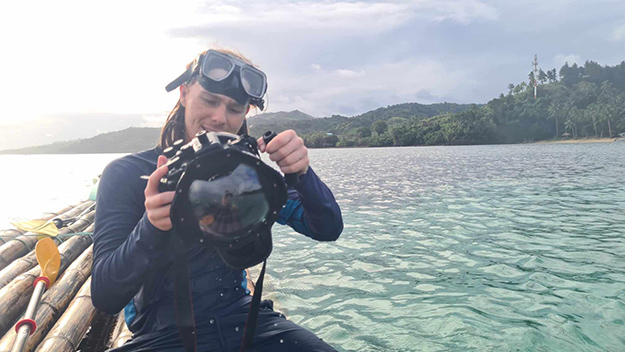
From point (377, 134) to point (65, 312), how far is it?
168 m

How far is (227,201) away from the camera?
1.87 metres

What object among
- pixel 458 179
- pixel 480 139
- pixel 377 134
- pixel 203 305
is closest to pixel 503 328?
pixel 203 305

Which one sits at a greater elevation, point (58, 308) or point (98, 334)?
point (58, 308)

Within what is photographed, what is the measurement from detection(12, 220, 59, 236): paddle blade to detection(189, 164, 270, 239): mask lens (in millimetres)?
7720

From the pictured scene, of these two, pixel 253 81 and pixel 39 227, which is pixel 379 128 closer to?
pixel 39 227

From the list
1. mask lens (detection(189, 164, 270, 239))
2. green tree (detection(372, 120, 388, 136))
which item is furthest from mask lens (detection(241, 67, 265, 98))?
green tree (detection(372, 120, 388, 136))

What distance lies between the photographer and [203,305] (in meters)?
2.46

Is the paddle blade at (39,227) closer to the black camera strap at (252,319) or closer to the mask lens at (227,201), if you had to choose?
the black camera strap at (252,319)

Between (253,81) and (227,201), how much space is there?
52.8 inches

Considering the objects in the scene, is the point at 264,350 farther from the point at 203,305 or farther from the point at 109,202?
the point at 109,202

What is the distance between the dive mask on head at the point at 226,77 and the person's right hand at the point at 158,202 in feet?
3.45

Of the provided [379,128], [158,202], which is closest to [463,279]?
[158,202]

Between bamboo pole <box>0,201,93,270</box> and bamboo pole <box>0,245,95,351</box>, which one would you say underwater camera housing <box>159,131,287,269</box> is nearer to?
bamboo pole <box>0,245,95,351</box>

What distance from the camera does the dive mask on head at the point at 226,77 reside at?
108 inches
